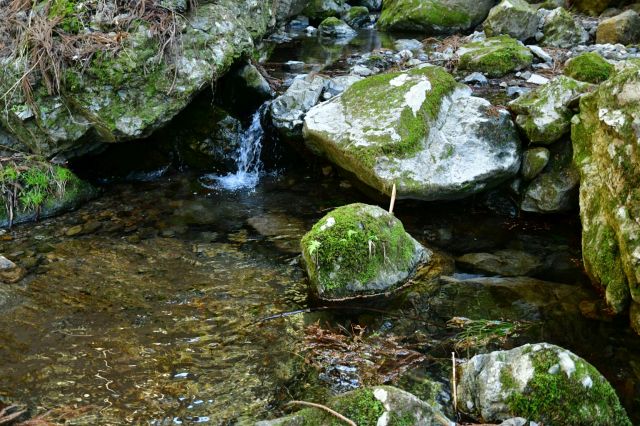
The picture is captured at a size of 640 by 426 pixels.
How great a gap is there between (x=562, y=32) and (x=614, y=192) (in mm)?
8622

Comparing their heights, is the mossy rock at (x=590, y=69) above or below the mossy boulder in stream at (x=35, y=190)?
above

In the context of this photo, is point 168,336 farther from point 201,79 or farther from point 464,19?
point 464,19

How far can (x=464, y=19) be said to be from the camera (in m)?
15.3

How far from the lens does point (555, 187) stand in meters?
6.95

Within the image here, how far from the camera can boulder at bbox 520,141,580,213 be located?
6.89 metres

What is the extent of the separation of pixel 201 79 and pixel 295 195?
6.59 feet

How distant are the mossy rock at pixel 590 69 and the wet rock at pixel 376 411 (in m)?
5.80

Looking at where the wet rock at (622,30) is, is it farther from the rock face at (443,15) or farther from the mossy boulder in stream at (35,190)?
the mossy boulder in stream at (35,190)

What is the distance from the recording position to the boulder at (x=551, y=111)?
23.0 feet

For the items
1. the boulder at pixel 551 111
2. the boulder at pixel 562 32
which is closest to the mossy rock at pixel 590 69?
the boulder at pixel 551 111

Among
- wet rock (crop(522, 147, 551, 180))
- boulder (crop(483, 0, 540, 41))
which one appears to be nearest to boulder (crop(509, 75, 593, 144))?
wet rock (crop(522, 147, 551, 180))

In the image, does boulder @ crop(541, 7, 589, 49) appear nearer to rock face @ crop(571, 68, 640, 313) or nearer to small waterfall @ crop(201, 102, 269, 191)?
small waterfall @ crop(201, 102, 269, 191)

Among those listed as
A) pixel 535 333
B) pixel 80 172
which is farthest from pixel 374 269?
pixel 80 172

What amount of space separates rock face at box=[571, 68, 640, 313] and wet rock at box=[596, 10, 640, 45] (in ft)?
25.1
